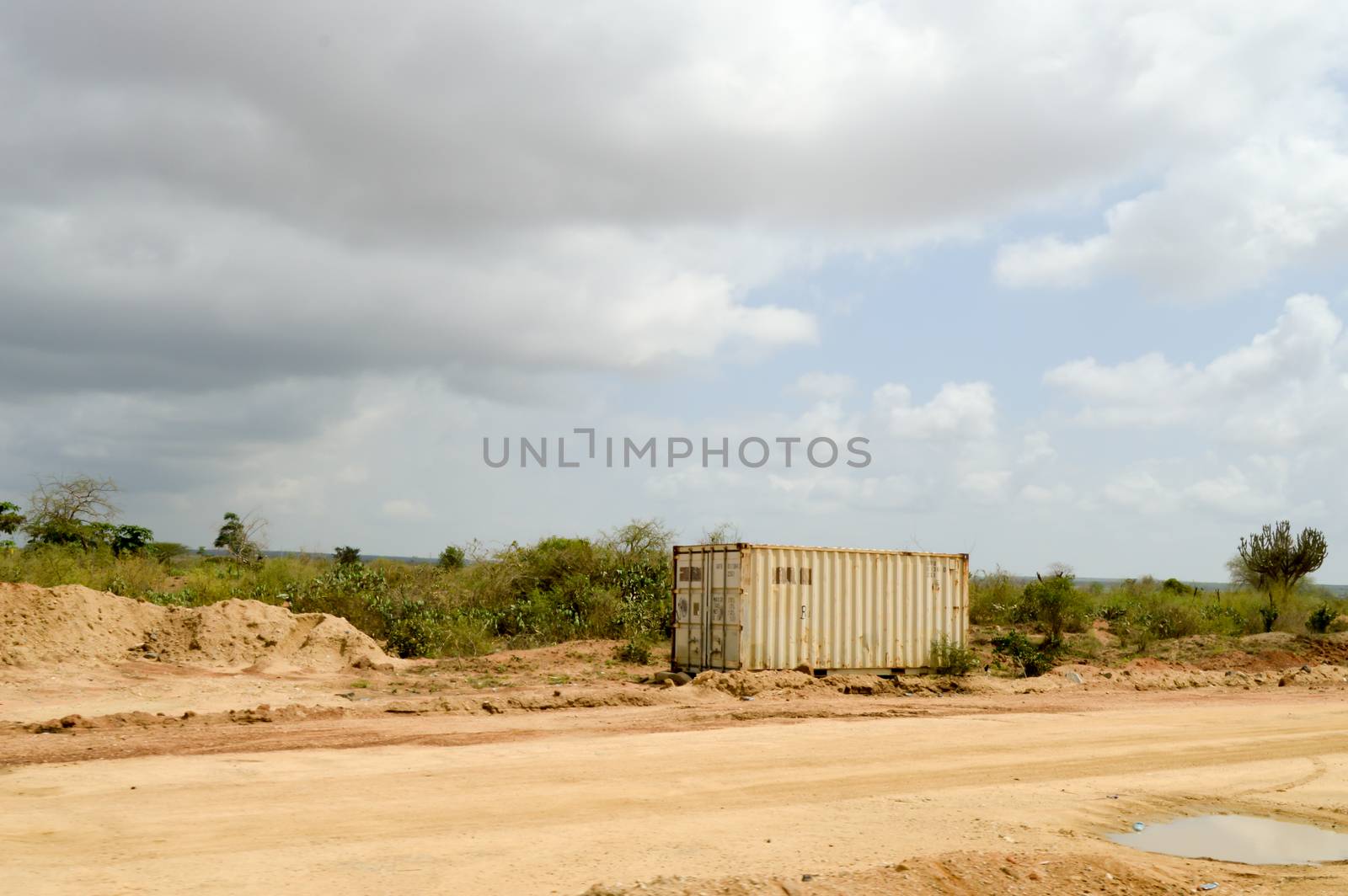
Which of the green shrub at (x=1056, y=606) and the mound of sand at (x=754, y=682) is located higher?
the green shrub at (x=1056, y=606)

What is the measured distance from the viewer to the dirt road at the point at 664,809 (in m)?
6.88

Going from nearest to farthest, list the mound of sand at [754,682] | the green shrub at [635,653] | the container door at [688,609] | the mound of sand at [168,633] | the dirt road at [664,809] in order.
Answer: the dirt road at [664,809]
the mound of sand at [754,682]
the mound of sand at [168,633]
the container door at [688,609]
the green shrub at [635,653]

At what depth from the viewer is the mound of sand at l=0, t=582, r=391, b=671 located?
19.4 m

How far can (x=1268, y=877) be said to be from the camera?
7355 mm

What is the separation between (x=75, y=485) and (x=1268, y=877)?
33.6 meters

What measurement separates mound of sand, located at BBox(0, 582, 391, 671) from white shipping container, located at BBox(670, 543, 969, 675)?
6520mm

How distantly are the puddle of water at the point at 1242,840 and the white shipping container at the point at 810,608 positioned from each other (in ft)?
34.1

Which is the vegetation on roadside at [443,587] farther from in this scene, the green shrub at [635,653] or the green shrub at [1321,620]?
the green shrub at [1321,620]

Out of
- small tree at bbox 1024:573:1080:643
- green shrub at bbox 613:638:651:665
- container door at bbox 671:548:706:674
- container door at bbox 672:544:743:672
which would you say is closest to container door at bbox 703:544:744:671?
container door at bbox 672:544:743:672

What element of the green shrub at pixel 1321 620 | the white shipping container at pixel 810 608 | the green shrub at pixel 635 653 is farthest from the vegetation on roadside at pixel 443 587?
the green shrub at pixel 1321 620

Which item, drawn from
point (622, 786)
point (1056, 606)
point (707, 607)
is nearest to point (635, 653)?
point (707, 607)

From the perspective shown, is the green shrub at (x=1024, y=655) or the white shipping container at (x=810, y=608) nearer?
the white shipping container at (x=810, y=608)

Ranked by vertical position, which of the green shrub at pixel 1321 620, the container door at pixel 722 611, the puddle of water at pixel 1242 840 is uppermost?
the container door at pixel 722 611

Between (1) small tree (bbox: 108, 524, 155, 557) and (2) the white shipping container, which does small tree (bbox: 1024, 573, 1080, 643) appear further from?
(1) small tree (bbox: 108, 524, 155, 557)
